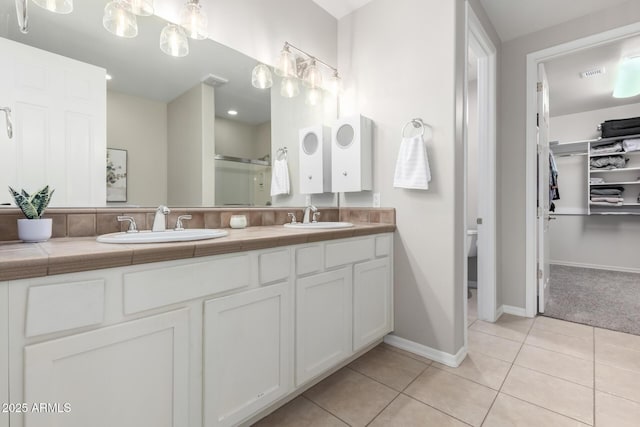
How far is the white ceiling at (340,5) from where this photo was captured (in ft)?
7.54

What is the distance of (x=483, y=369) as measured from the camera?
5.86 ft

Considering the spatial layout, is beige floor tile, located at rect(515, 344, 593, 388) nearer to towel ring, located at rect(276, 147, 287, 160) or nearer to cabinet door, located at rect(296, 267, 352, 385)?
cabinet door, located at rect(296, 267, 352, 385)

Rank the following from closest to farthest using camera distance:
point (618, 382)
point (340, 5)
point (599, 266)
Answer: point (618, 382), point (340, 5), point (599, 266)

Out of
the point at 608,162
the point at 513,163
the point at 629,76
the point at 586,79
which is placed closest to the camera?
the point at 513,163

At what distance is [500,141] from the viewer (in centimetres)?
272

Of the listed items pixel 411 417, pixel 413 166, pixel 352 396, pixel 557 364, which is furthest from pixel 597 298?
pixel 352 396

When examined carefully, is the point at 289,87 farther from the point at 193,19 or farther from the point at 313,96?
the point at 193,19

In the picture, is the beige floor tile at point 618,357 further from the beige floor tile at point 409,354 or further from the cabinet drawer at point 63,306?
the cabinet drawer at point 63,306

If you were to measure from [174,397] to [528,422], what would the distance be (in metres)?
1.48

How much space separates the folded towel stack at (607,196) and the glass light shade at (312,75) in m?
4.58

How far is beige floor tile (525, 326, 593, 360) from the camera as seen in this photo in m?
1.97

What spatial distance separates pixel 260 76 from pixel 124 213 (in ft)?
3.87

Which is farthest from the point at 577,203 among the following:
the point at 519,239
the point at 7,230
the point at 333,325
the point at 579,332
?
the point at 7,230

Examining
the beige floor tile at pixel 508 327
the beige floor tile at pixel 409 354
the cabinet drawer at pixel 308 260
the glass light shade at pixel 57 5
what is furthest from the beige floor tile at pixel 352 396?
the glass light shade at pixel 57 5
